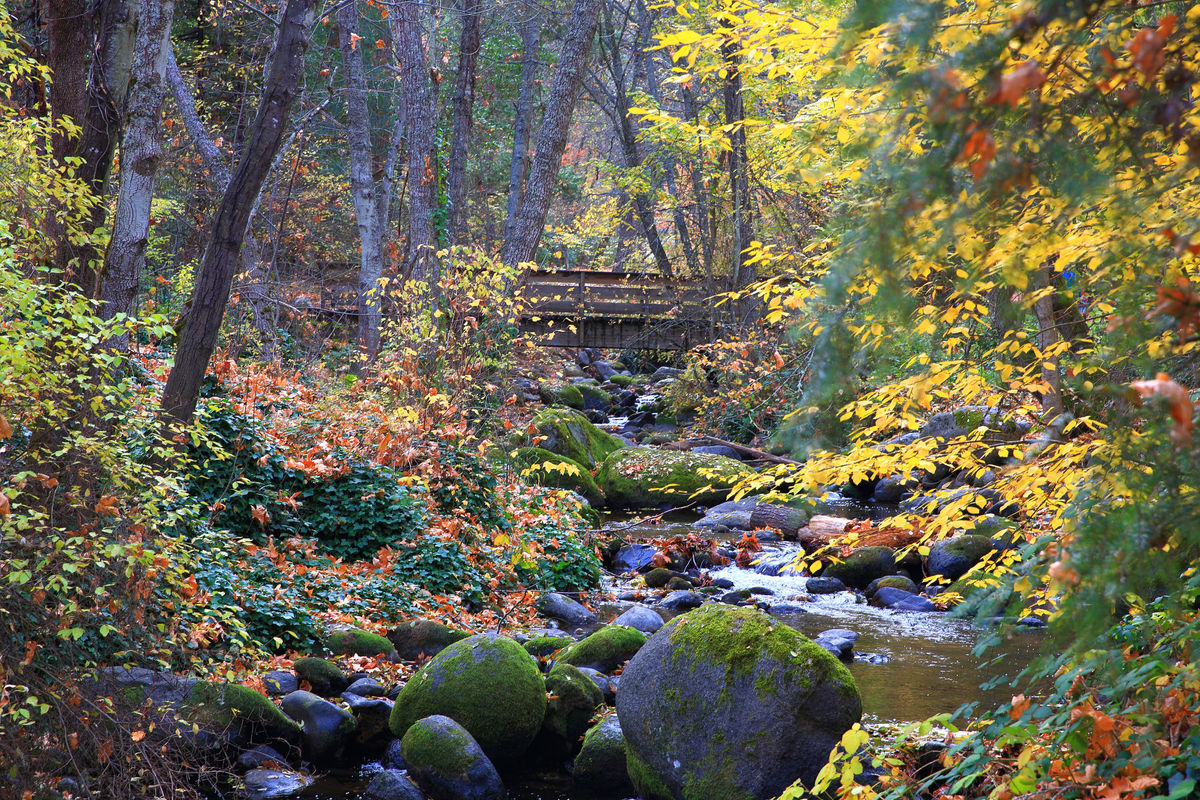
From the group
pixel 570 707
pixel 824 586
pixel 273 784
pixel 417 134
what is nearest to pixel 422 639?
pixel 570 707

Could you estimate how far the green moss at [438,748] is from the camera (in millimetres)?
5477

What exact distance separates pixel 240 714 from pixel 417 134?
10.4 meters

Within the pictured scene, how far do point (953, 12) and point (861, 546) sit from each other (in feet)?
27.1

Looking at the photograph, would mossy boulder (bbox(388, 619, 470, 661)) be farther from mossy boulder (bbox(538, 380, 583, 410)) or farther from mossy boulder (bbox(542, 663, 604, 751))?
mossy boulder (bbox(538, 380, 583, 410))

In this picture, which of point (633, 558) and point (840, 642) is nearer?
point (840, 642)

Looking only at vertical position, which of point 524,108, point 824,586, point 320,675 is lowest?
point 824,586

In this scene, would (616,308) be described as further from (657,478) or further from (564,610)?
(564,610)

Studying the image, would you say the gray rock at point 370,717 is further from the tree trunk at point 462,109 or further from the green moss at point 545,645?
the tree trunk at point 462,109

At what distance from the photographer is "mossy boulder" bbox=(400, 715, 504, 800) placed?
17.8 ft

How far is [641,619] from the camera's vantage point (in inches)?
323

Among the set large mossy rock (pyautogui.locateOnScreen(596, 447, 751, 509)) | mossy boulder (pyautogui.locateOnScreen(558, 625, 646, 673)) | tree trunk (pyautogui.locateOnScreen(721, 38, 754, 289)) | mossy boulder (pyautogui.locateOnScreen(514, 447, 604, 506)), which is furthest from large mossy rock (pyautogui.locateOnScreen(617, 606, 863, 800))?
tree trunk (pyautogui.locateOnScreen(721, 38, 754, 289))

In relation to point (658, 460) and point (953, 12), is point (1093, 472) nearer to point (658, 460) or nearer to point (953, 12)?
point (953, 12)

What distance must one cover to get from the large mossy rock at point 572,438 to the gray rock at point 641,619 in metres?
5.38

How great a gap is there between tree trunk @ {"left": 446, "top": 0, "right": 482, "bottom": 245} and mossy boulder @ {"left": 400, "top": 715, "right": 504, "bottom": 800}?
9855 mm
